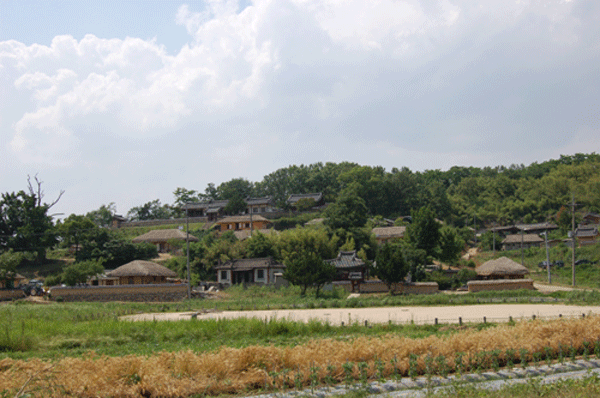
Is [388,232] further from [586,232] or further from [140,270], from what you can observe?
[140,270]

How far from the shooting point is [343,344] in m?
10.6

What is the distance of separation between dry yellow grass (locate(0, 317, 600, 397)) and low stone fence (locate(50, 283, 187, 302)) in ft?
81.8

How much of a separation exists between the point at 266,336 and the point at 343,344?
17.3 ft

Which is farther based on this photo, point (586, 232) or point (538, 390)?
point (586, 232)

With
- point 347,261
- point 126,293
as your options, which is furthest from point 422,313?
point 126,293

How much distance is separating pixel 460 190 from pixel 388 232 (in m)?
21.5

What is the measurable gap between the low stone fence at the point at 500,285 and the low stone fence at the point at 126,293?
2016cm

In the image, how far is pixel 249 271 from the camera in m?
40.6

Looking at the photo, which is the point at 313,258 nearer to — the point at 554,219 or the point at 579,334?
the point at 579,334

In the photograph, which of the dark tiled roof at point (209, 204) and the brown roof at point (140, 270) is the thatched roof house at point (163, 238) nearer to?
the dark tiled roof at point (209, 204)

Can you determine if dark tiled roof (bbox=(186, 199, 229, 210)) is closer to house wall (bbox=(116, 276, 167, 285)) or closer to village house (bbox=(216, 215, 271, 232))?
village house (bbox=(216, 215, 271, 232))

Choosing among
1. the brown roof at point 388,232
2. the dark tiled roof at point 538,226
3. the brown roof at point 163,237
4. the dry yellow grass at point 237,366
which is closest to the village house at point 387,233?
the brown roof at point 388,232

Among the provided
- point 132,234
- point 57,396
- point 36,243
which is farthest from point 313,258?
point 132,234

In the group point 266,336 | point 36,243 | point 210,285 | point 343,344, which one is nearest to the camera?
point 343,344
